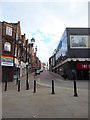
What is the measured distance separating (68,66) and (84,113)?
130ft

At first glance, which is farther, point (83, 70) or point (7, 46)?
point (83, 70)

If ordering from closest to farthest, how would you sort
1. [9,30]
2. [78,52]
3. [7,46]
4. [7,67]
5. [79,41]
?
[7,46] → [7,67] → [9,30] → [78,52] → [79,41]

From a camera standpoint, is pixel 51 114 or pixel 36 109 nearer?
pixel 51 114

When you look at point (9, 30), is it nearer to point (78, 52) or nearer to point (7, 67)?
point (7, 67)

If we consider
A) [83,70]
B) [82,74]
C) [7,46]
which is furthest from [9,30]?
[82,74]

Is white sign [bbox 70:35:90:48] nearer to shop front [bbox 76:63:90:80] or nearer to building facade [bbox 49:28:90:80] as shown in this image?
building facade [bbox 49:28:90:80]

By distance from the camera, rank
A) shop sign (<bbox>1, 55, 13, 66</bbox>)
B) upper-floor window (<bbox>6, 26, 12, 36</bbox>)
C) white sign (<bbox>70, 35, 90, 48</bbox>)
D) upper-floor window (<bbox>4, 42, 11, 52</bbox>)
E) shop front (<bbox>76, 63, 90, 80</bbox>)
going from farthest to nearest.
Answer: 1. white sign (<bbox>70, 35, 90, 48</bbox>)
2. shop front (<bbox>76, 63, 90, 80</bbox>)
3. upper-floor window (<bbox>6, 26, 12, 36</bbox>)
4. upper-floor window (<bbox>4, 42, 11, 52</bbox>)
5. shop sign (<bbox>1, 55, 13, 66</bbox>)

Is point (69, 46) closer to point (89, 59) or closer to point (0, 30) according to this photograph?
point (89, 59)

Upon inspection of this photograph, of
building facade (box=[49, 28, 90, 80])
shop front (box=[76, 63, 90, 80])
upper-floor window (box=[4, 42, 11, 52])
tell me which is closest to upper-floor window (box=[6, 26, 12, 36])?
upper-floor window (box=[4, 42, 11, 52])

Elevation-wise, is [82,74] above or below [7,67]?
below

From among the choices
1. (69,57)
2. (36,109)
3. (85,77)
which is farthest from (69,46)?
(36,109)

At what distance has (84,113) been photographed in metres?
9.84

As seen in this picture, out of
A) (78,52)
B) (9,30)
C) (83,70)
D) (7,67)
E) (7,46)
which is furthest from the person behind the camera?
(78,52)

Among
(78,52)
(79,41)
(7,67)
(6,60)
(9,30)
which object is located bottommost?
(7,67)
